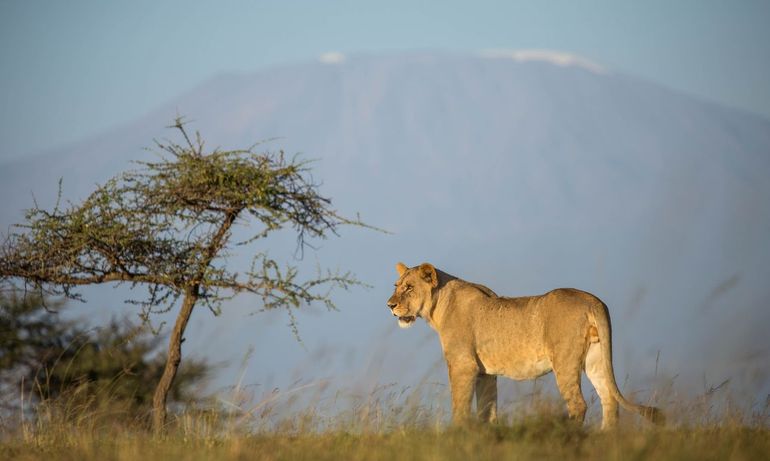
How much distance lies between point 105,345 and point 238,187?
1009cm

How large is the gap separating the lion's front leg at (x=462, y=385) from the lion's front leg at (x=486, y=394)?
0.94 ft

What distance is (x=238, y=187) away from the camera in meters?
13.6

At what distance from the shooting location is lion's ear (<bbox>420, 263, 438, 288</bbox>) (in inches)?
487

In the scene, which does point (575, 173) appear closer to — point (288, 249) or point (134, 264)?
point (288, 249)

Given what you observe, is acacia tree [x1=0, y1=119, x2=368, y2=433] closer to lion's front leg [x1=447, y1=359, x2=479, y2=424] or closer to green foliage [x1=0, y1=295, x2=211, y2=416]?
lion's front leg [x1=447, y1=359, x2=479, y2=424]

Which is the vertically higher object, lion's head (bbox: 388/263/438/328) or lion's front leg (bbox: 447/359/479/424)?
lion's head (bbox: 388/263/438/328)

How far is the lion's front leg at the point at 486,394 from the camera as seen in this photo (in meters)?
11.8

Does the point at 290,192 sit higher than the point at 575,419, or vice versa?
the point at 290,192

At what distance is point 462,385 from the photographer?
38.1ft

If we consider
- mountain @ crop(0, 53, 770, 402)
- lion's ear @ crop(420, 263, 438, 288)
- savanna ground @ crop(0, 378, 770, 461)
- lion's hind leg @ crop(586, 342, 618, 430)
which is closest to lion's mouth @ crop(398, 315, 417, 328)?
lion's ear @ crop(420, 263, 438, 288)

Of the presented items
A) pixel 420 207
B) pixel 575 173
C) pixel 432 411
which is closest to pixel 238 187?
pixel 432 411

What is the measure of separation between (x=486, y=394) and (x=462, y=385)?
1.77ft

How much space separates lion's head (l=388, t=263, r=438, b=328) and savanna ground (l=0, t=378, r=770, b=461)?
1584 millimetres

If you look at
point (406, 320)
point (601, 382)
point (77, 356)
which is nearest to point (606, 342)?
point (601, 382)
